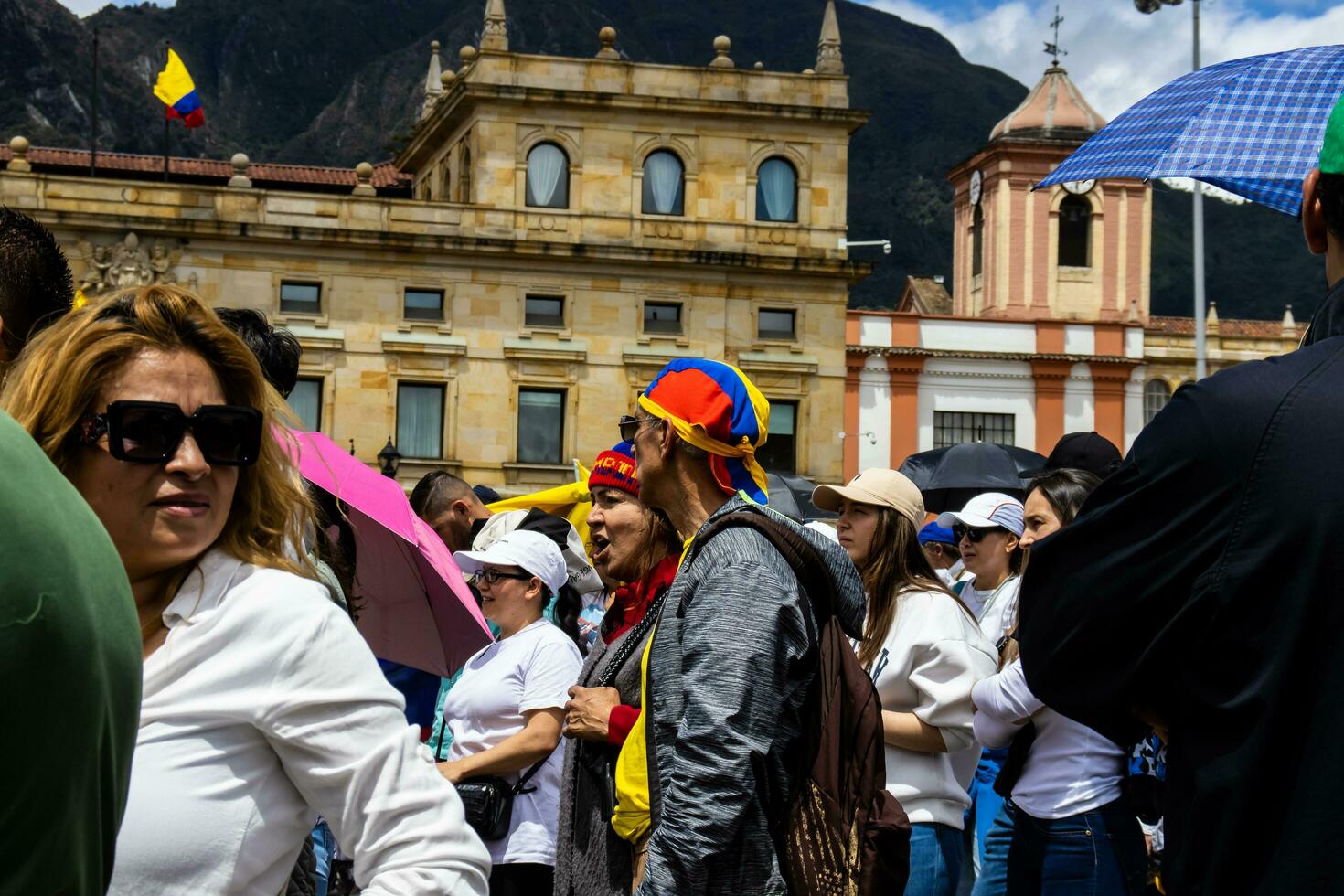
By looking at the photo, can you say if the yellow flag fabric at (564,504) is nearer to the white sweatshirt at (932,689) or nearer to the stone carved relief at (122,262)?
the white sweatshirt at (932,689)

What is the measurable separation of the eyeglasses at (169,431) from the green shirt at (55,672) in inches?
45.3

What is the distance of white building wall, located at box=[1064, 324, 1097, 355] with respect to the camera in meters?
54.6

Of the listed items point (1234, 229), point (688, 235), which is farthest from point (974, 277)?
point (1234, 229)

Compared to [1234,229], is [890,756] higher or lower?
lower

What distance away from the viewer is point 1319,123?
5305 mm

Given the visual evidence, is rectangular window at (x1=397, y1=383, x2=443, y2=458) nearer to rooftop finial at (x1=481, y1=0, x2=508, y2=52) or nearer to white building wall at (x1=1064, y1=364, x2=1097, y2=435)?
rooftop finial at (x1=481, y1=0, x2=508, y2=52)

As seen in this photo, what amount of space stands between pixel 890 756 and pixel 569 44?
164132mm

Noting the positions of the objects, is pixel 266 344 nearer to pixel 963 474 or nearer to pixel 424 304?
pixel 963 474

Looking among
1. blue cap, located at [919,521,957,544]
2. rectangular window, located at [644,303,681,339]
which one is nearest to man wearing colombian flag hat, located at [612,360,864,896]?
blue cap, located at [919,521,957,544]

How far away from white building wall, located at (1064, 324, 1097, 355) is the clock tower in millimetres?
3468

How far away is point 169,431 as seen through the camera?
8.64ft

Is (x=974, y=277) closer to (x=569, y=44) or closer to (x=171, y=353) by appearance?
(x=171, y=353)

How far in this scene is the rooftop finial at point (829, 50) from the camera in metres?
45.8

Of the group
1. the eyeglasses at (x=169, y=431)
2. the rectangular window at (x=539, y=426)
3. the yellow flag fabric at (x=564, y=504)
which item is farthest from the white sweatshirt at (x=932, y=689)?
the rectangular window at (x=539, y=426)
